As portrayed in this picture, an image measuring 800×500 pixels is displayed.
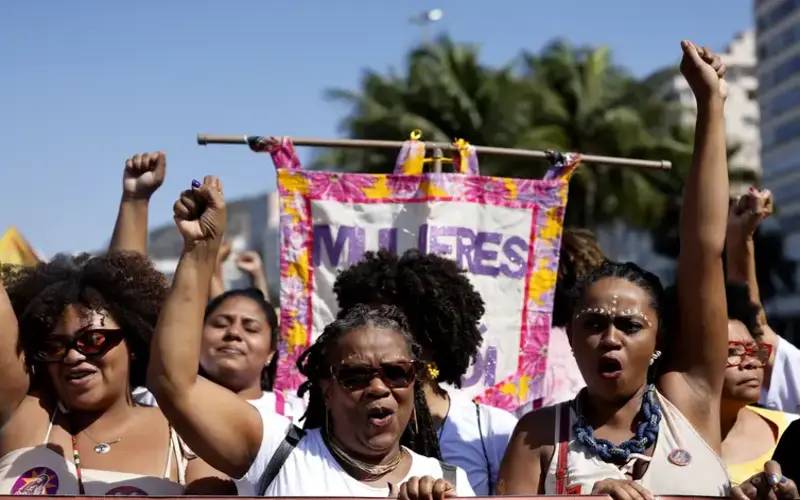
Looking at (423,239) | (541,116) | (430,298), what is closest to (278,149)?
(423,239)

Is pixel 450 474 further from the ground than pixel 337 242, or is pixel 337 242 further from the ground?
A: pixel 337 242

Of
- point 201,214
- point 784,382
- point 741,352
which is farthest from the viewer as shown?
point 784,382

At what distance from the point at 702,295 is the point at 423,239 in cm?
177

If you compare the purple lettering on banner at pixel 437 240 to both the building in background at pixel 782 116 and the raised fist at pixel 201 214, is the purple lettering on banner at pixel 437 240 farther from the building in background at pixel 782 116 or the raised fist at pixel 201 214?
the building in background at pixel 782 116

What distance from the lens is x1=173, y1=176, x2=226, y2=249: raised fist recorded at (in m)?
3.33

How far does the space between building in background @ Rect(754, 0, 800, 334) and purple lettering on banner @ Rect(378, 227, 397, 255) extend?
171ft

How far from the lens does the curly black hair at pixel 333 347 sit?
3451 mm

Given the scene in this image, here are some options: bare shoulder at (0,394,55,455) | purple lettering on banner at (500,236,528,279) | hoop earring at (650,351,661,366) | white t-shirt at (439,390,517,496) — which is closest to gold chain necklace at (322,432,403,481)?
white t-shirt at (439,390,517,496)

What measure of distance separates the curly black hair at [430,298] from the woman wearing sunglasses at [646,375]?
85 cm

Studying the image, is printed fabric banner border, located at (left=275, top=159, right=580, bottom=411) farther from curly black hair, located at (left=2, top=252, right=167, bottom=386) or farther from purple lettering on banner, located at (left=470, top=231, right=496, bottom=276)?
curly black hair, located at (left=2, top=252, right=167, bottom=386)

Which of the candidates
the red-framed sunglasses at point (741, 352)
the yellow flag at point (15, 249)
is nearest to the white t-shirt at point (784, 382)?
the red-framed sunglasses at point (741, 352)

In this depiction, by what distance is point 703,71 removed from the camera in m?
3.67

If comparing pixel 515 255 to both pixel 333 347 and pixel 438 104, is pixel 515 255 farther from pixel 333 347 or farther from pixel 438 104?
pixel 438 104

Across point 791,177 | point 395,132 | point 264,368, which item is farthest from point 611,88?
point 264,368
